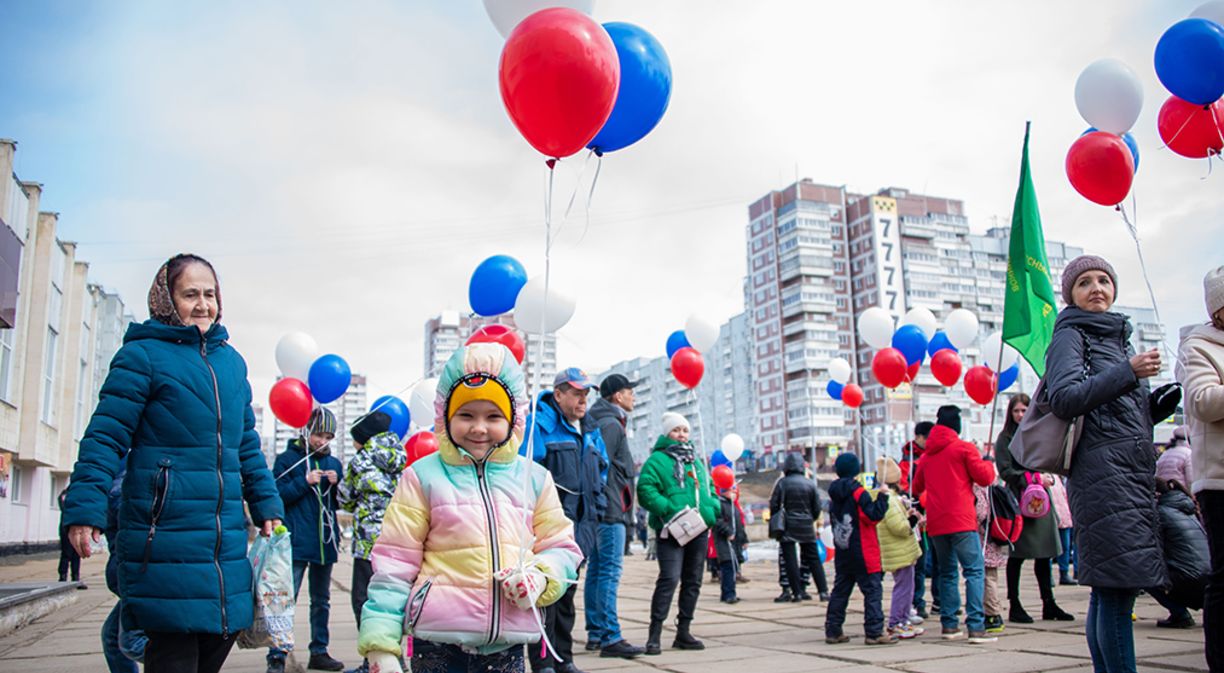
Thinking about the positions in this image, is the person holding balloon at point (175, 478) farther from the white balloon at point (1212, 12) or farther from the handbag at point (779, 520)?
the handbag at point (779, 520)

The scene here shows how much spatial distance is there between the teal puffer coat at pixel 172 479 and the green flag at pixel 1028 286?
15.4ft

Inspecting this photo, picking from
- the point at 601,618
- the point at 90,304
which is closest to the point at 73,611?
the point at 601,618

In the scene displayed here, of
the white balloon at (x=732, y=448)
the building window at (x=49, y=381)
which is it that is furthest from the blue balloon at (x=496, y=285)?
the building window at (x=49, y=381)

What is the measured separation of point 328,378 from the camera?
31.7 ft

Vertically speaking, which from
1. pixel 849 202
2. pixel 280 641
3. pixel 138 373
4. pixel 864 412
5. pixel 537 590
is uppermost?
pixel 849 202

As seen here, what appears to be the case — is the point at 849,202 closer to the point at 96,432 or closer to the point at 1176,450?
the point at 1176,450

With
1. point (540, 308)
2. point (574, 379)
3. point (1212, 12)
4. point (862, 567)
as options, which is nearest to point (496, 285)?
point (540, 308)

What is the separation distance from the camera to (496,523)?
2848mm

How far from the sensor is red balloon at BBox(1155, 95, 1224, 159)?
6.24 metres

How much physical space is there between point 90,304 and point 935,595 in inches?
1398

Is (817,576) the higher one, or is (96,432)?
(96,432)

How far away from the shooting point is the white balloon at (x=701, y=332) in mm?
10953

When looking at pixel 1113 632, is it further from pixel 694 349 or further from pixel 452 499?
pixel 694 349

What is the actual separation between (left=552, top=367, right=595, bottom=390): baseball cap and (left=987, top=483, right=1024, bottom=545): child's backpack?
3475mm
